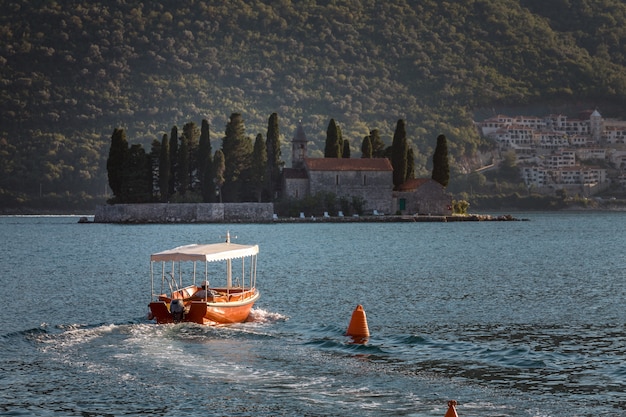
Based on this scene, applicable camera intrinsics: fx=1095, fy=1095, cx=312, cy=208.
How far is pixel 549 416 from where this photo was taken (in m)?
21.9

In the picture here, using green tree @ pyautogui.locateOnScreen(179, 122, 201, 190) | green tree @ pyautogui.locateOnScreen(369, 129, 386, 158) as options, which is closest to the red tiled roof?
green tree @ pyautogui.locateOnScreen(369, 129, 386, 158)

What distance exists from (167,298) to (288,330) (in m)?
3.77

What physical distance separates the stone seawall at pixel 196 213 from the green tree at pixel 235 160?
2.45 m

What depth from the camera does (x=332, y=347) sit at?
29.6 metres

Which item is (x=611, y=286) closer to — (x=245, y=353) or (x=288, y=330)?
(x=288, y=330)

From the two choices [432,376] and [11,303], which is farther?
[11,303]

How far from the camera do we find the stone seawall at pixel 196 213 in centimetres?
11612

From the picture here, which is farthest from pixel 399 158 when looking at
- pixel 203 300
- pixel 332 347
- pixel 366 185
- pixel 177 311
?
pixel 332 347

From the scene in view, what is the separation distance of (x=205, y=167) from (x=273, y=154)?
9.02m

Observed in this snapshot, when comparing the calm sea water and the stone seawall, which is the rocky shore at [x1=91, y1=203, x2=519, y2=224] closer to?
the stone seawall

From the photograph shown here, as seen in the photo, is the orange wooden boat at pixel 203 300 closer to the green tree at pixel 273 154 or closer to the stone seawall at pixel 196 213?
the stone seawall at pixel 196 213

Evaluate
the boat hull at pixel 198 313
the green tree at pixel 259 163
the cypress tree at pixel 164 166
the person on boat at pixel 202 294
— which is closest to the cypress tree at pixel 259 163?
the green tree at pixel 259 163

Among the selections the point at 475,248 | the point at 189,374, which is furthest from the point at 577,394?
the point at 475,248

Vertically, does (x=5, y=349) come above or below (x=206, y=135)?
below
